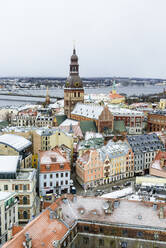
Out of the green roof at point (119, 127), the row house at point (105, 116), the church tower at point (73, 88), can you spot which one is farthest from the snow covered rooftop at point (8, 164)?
the church tower at point (73, 88)

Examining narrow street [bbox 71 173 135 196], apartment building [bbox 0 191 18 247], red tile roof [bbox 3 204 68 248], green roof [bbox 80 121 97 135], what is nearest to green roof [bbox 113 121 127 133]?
green roof [bbox 80 121 97 135]

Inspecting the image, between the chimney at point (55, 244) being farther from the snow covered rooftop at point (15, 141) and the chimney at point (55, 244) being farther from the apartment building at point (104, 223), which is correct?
the snow covered rooftop at point (15, 141)

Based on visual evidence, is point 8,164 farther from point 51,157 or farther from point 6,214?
point 51,157

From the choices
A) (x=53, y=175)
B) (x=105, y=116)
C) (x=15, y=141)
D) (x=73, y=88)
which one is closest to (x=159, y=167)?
(x=53, y=175)

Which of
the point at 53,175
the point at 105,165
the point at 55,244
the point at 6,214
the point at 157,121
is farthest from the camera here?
the point at 157,121

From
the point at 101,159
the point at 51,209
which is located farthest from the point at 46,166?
the point at 51,209

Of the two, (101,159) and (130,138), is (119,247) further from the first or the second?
(130,138)
